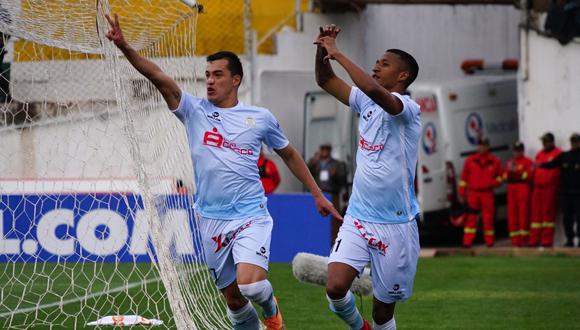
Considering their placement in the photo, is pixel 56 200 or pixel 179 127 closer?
pixel 179 127

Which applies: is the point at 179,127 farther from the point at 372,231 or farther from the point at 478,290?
the point at 478,290

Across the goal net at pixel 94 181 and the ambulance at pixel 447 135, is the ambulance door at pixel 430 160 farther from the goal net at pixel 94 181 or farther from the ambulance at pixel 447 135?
the goal net at pixel 94 181

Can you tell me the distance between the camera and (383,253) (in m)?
8.13

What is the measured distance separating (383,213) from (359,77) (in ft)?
3.45

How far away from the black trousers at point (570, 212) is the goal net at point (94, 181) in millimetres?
7419

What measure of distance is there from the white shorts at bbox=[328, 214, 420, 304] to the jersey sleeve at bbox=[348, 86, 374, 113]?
2.69 ft

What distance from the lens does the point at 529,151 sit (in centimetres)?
2028

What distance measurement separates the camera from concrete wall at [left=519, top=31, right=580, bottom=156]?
19828mm

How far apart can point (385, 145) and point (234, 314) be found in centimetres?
162

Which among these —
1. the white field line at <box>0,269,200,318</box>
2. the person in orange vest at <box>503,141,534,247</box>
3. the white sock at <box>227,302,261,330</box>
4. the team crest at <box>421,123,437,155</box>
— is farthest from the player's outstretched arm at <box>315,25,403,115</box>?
the person in orange vest at <box>503,141,534,247</box>

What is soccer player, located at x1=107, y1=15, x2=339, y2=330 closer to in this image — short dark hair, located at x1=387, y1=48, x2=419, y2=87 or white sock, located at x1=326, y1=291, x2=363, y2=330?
white sock, located at x1=326, y1=291, x2=363, y2=330

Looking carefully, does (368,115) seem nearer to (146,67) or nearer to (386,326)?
(386,326)

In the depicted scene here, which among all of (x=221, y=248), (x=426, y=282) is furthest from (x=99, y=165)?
(x=221, y=248)

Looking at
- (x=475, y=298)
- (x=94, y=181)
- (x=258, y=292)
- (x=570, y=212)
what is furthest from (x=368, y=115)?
(x=570, y=212)
